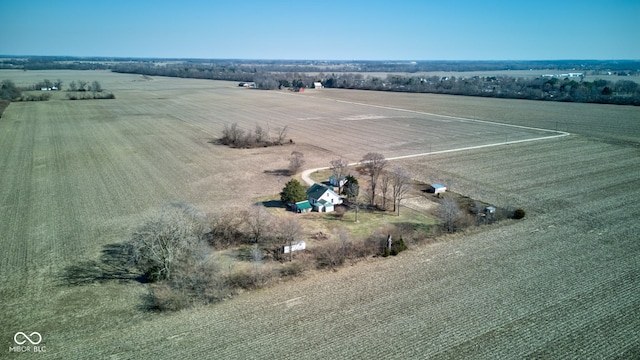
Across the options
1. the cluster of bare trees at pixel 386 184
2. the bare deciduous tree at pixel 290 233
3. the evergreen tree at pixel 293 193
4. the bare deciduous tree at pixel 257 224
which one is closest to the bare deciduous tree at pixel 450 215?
the cluster of bare trees at pixel 386 184

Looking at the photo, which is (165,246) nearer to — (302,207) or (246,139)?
(302,207)

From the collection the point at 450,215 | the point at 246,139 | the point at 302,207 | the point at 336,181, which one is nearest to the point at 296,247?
the point at 302,207

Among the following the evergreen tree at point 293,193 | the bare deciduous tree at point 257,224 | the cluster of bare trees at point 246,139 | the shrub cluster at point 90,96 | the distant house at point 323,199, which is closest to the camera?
the bare deciduous tree at point 257,224

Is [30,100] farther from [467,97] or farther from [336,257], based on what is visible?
[467,97]

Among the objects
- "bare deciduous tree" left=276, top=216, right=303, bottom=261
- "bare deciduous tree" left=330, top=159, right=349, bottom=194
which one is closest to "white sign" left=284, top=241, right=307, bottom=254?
"bare deciduous tree" left=276, top=216, right=303, bottom=261

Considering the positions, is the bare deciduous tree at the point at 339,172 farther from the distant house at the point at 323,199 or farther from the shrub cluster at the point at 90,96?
the shrub cluster at the point at 90,96

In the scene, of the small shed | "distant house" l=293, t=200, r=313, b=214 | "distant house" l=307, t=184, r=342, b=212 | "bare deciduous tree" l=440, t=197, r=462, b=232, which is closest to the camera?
"bare deciduous tree" l=440, t=197, r=462, b=232

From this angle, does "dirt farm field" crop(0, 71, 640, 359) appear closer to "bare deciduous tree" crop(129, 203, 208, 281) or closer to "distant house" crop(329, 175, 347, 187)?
"bare deciduous tree" crop(129, 203, 208, 281)
